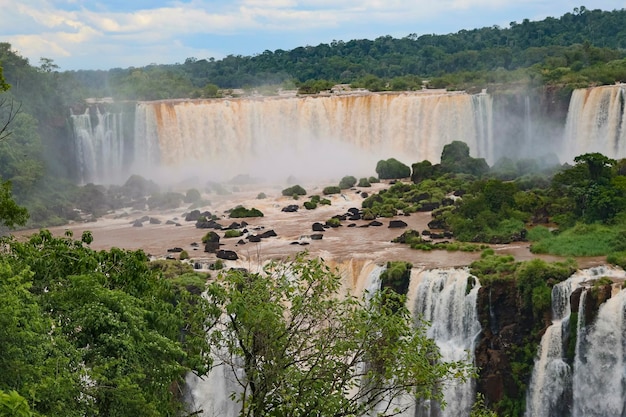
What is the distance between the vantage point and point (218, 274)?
1147cm

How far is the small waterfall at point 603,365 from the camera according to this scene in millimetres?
20297

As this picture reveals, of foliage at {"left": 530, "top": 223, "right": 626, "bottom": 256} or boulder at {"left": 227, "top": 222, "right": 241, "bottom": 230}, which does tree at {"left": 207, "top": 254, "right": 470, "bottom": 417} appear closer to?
foliage at {"left": 530, "top": 223, "right": 626, "bottom": 256}

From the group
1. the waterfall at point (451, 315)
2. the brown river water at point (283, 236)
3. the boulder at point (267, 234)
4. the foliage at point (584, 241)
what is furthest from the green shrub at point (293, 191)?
the waterfall at point (451, 315)

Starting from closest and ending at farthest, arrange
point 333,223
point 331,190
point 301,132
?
point 333,223 < point 331,190 < point 301,132

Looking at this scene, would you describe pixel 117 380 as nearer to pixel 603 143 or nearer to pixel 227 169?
pixel 603 143

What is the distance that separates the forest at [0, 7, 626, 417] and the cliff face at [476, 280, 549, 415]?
154mm

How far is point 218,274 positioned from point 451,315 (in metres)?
12.0

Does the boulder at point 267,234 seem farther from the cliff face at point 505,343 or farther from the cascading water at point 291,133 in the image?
the cascading water at point 291,133

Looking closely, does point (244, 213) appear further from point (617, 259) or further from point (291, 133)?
point (617, 259)

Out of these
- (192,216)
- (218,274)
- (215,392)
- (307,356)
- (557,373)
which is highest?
(218,274)

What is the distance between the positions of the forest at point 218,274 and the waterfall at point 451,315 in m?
0.48

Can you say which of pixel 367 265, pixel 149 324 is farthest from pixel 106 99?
pixel 149 324

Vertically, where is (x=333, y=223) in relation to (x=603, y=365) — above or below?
above

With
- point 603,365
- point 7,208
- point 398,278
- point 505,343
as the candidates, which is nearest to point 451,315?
point 505,343
